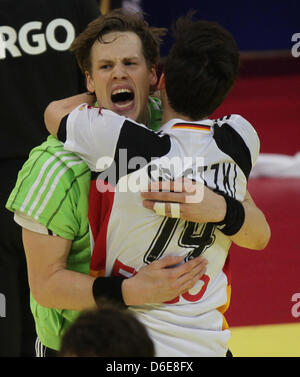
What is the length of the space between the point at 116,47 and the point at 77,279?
0.72m

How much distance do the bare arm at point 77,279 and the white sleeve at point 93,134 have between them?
0.81 feet

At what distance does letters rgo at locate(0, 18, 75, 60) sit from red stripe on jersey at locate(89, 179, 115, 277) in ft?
3.53

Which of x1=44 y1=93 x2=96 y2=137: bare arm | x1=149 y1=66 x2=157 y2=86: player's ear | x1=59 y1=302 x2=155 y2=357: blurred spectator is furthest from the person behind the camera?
x1=149 y1=66 x2=157 y2=86: player's ear

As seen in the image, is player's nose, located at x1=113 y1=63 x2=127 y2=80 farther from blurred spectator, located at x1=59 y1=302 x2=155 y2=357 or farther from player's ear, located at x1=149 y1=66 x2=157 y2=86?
blurred spectator, located at x1=59 y1=302 x2=155 y2=357

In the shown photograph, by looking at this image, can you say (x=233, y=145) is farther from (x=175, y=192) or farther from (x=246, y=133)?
(x=175, y=192)

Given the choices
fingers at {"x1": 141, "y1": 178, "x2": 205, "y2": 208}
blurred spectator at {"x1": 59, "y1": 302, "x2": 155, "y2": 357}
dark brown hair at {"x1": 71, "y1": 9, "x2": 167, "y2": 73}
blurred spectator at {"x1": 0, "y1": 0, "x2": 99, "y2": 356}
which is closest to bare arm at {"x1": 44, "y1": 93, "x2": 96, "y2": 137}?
dark brown hair at {"x1": 71, "y1": 9, "x2": 167, "y2": 73}

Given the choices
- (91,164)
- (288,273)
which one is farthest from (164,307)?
(288,273)

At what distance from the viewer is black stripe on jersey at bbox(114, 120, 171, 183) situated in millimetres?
1929

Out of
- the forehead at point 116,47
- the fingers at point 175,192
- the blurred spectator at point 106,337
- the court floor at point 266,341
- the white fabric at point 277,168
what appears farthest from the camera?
the white fabric at point 277,168

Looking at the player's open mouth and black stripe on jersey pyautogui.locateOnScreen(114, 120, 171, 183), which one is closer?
black stripe on jersey pyautogui.locateOnScreen(114, 120, 171, 183)

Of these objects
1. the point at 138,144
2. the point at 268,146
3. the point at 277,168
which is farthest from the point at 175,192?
the point at 268,146

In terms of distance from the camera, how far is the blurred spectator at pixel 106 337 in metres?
1.35

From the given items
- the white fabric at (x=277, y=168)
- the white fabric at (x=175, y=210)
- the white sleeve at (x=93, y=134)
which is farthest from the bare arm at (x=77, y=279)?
the white fabric at (x=277, y=168)

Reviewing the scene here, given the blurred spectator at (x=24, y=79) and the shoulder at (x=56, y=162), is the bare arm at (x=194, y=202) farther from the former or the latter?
the blurred spectator at (x=24, y=79)
